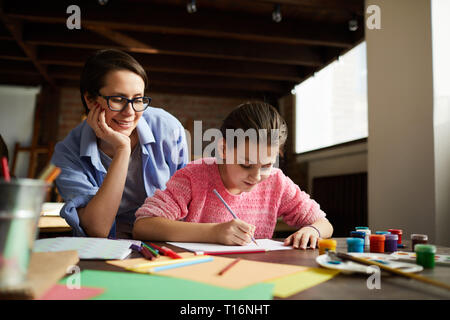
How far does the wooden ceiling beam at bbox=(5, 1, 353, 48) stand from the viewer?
3.26 meters

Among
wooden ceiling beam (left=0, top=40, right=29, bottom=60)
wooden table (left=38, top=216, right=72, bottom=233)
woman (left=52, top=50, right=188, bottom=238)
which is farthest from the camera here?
wooden ceiling beam (left=0, top=40, right=29, bottom=60)

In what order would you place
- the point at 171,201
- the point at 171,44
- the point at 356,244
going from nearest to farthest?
the point at 356,244 → the point at 171,201 → the point at 171,44

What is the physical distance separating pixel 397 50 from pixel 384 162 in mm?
697

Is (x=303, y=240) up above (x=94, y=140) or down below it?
below

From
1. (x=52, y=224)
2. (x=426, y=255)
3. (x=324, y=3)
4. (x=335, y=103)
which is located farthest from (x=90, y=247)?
(x=335, y=103)

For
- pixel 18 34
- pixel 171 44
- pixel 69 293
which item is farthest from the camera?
pixel 171 44

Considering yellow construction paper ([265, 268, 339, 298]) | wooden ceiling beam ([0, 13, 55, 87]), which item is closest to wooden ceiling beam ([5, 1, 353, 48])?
wooden ceiling beam ([0, 13, 55, 87])

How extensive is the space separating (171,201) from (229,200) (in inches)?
8.9

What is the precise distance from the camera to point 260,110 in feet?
3.96

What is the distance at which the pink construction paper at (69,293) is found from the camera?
467 millimetres

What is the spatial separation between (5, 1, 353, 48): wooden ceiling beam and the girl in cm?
249

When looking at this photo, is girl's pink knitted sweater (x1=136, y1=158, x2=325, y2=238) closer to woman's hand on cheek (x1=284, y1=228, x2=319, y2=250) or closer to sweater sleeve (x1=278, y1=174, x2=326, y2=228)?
sweater sleeve (x1=278, y1=174, x2=326, y2=228)

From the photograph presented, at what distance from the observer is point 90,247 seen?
806mm

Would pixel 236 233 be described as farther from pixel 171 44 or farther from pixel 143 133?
pixel 171 44
